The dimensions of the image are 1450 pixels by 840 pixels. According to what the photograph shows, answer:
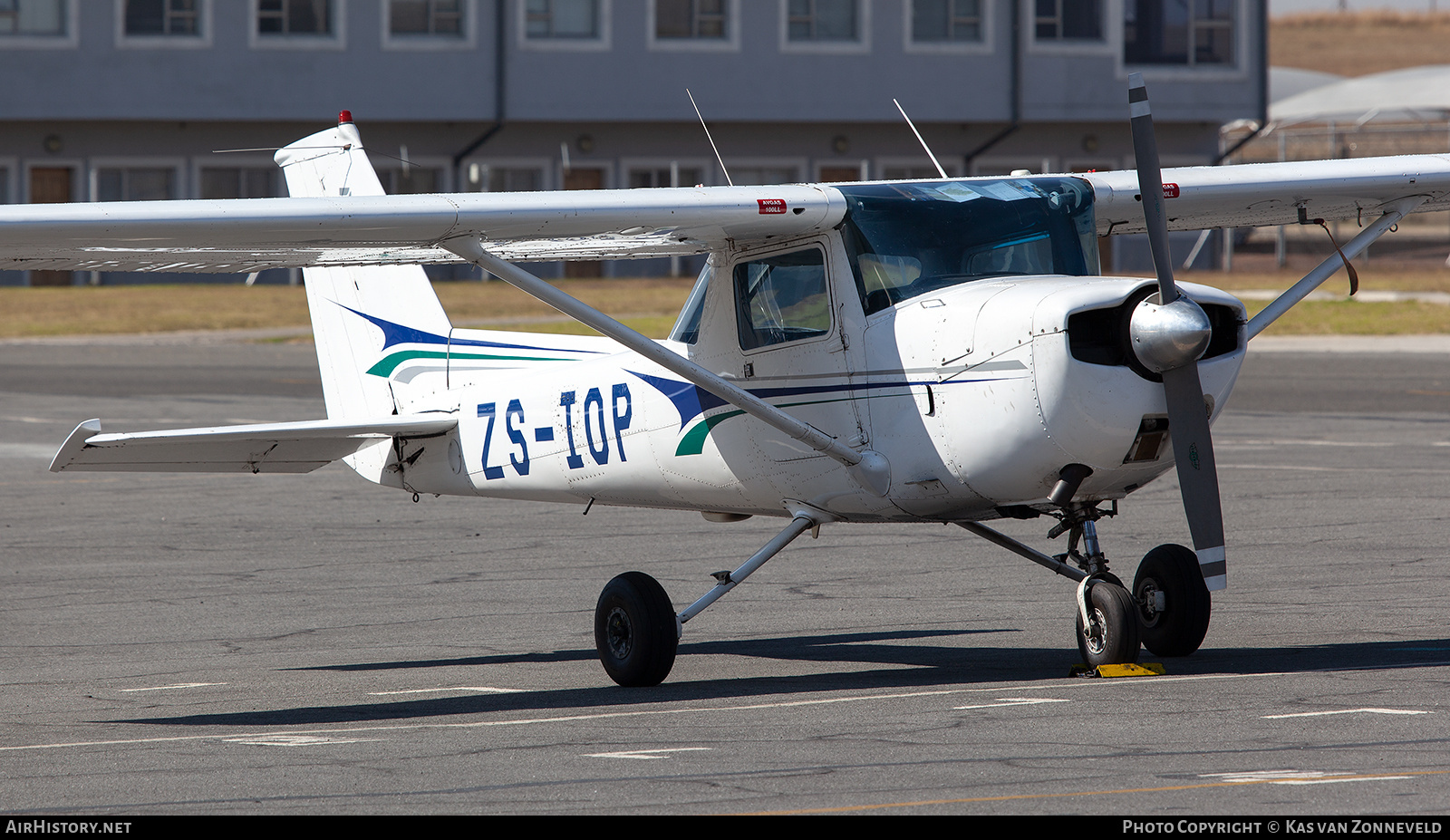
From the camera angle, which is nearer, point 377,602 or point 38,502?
point 377,602

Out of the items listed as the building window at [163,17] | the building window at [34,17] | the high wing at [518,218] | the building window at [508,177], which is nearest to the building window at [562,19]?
the building window at [508,177]

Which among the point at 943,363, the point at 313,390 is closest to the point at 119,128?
the point at 313,390

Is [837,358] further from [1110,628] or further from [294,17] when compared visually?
[294,17]

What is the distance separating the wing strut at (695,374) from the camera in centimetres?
870

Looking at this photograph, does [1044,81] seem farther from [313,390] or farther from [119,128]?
[313,390]

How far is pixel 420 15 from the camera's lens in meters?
46.4

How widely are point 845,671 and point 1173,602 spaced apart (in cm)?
165

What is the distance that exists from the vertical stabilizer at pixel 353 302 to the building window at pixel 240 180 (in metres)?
35.3

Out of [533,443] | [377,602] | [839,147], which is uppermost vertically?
[839,147]

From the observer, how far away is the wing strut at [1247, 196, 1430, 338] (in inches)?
382

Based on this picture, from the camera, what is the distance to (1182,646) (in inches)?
359

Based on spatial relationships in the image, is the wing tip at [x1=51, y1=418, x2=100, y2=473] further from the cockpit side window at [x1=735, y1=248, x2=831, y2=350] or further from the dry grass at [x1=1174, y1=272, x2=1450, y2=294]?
the dry grass at [x1=1174, y1=272, x2=1450, y2=294]

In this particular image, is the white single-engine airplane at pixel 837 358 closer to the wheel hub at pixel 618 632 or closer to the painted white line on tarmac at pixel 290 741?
the wheel hub at pixel 618 632
